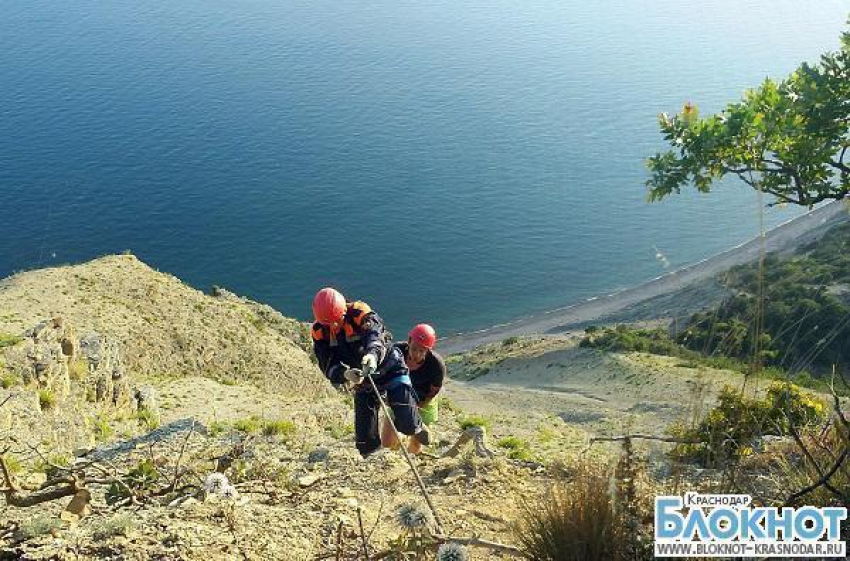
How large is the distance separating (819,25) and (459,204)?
236 ft

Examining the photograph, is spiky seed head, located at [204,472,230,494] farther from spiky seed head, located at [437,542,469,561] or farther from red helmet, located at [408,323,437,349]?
red helmet, located at [408,323,437,349]

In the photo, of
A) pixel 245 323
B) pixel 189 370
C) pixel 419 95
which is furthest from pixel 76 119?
pixel 189 370

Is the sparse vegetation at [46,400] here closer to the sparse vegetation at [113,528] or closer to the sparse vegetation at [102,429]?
the sparse vegetation at [102,429]

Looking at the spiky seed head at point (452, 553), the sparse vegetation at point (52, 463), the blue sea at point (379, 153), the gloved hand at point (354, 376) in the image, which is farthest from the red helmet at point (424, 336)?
the blue sea at point (379, 153)

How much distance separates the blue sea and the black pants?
4870 cm

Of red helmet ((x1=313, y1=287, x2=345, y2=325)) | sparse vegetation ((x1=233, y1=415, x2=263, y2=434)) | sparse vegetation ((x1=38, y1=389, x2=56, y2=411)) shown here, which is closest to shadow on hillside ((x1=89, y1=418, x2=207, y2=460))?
sparse vegetation ((x1=233, y1=415, x2=263, y2=434))

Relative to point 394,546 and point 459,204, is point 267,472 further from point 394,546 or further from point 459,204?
point 459,204

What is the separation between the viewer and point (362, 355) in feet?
26.8

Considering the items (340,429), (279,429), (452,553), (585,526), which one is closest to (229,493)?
(452,553)

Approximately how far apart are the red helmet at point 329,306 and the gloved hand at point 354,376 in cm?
103

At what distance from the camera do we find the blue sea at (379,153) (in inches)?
2507

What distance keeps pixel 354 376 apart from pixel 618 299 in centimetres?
5489

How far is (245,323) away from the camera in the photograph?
3378 cm

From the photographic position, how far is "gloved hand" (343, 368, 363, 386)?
7264mm
